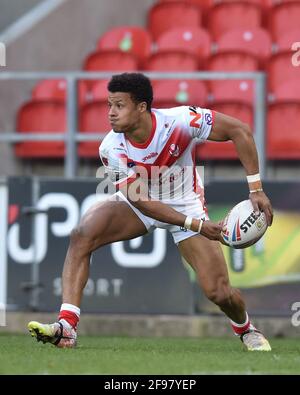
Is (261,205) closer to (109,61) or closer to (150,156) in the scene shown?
(150,156)

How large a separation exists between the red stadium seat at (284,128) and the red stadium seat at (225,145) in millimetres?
330

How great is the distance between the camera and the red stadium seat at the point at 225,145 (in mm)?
14180

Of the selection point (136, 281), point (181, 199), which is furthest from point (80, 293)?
point (136, 281)

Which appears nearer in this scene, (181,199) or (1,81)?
(181,199)

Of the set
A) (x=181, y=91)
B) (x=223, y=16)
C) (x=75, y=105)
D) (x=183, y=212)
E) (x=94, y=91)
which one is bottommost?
(x=183, y=212)

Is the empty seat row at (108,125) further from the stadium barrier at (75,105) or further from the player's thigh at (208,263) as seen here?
the player's thigh at (208,263)

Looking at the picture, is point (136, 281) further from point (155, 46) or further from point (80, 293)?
point (155, 46)

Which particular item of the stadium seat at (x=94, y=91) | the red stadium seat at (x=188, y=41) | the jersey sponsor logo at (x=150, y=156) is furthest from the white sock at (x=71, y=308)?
the red stadium seat at (x=188, y=41)

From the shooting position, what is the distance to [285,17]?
1656 cm

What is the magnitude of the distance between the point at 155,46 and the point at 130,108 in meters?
7.66

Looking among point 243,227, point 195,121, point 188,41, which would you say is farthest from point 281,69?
point 243,227

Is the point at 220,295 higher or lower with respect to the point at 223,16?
lower

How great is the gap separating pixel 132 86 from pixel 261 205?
130 cm
